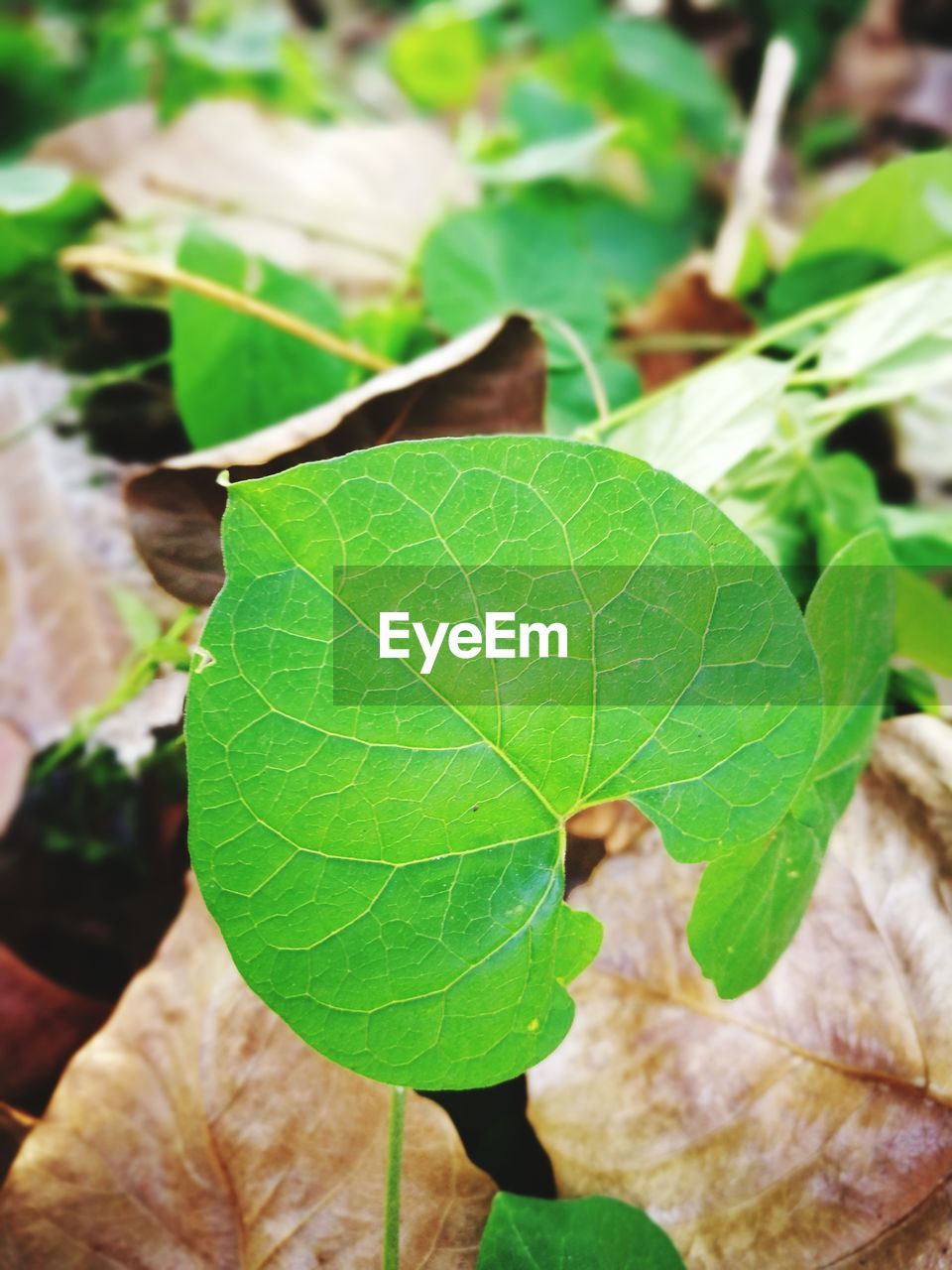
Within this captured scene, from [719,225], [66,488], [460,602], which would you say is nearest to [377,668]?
[460,602]

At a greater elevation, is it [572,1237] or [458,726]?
[458,726]

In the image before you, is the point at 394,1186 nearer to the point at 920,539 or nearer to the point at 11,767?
the point at 11,767

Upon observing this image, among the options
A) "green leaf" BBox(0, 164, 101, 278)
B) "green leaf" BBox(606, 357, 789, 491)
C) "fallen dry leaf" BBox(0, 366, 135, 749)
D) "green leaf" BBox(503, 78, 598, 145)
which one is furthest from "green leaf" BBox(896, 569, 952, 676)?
"green leaf" BBox(503, 78, 598, 145)

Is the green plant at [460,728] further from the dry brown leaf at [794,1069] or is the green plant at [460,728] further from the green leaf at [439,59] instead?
the green leaf at [439,59]

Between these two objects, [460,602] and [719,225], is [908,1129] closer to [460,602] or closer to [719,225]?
[460,602]

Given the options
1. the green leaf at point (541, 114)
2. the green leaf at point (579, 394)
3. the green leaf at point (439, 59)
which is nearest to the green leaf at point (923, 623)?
the green leaf at point (579, 394)

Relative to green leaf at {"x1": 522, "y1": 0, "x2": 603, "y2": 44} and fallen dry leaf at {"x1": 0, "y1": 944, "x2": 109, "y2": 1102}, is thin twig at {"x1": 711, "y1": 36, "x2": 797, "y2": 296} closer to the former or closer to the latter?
green leaf at {"x1": 522, "y1": 0, "x2": 603, "y2": 44}

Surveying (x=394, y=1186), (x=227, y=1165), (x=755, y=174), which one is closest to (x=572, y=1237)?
(x=394, y=1186)
